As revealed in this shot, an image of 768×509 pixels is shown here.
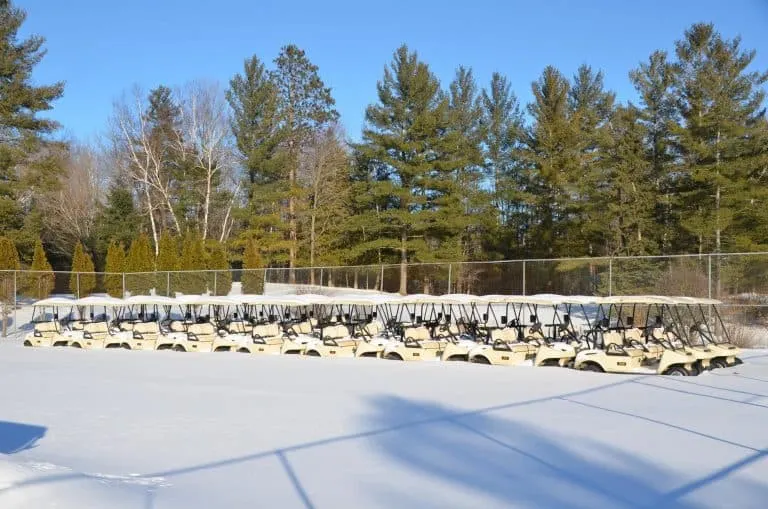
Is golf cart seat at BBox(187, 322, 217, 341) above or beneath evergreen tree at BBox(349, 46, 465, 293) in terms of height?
beneath

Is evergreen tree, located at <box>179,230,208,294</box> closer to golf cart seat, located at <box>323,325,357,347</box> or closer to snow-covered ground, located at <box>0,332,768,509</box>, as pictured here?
golf cart seat, located at <box>323,325,357,347</box>

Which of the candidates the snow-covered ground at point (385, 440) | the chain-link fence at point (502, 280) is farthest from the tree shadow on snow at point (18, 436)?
the chain-link fence at point (502, 280)

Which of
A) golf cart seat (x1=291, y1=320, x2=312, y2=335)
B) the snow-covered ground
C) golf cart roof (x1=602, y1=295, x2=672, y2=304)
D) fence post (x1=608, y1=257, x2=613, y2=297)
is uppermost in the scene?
fence post (x1=608, y1=257, x2=613, y2=297)

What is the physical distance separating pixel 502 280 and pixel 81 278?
24.0m

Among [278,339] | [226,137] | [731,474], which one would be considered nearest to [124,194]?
[226,137]

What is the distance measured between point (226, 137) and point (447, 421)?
46.2m

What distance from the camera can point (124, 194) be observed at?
175ft

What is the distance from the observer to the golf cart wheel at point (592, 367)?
16.1 meters

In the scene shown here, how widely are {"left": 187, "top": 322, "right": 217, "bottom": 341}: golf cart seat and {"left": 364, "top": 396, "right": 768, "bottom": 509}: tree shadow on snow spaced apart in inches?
549

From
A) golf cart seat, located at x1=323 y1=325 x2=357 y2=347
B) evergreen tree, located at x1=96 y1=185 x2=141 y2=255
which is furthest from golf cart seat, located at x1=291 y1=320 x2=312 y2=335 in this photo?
evergreen tree, located at x1=96 y1=185 x2=141 y2=255

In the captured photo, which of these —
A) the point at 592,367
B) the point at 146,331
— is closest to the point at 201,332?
the point at 146,331

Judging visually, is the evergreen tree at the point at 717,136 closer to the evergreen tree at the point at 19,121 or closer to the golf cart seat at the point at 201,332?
the golf cart seat at the point at 201,332

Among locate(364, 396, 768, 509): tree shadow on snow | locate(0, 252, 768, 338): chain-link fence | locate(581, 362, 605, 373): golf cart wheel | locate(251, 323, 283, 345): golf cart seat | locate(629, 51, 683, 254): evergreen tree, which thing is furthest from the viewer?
locate(629, 51, 683, 254): evergreen tree

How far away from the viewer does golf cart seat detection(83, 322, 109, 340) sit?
80.1 feet
